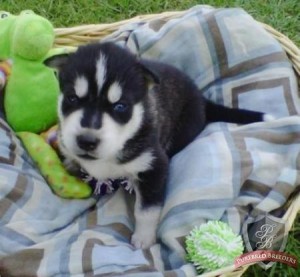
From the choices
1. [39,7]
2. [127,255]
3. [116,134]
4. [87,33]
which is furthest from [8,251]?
[39,7]

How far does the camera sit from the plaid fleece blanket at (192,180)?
2295mm

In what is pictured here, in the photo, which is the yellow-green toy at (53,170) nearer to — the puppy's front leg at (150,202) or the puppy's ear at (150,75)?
the puppy's front leg at (150,202)

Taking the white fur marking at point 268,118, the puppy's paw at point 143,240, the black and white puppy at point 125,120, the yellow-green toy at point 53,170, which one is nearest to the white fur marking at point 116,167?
the black and white puppy at point 125,120

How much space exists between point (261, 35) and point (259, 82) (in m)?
0.26

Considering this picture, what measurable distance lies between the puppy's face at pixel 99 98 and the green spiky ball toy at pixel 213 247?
0.45 metres

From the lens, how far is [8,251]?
2.33 metres

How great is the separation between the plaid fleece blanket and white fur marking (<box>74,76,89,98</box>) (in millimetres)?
581

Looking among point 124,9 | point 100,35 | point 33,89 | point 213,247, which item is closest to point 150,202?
point 213,247

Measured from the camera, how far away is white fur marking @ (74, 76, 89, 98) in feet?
7.20

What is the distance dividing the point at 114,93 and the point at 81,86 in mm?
123

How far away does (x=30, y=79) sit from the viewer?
282cm

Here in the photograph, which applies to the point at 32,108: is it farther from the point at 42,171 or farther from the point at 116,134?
the point at 116,134

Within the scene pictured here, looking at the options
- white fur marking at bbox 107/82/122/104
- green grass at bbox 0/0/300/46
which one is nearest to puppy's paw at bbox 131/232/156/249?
white fur marking at bbox 107/82/122/104

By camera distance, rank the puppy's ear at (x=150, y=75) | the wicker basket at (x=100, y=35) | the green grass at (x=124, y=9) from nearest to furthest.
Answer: the puppy's ear at (x=150, y=75) < the wicker basket at (x=100, y=35) < the green grass at (x=124, y=9)
